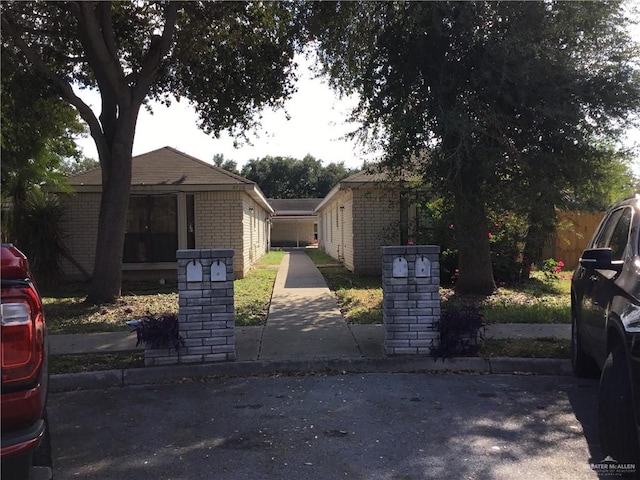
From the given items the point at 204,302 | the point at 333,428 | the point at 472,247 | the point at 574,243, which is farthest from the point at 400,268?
the point at 574,243

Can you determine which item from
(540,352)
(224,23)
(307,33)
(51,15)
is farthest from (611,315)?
(51,15)

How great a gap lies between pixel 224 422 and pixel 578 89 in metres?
7.60

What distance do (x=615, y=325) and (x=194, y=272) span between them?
4433 mm

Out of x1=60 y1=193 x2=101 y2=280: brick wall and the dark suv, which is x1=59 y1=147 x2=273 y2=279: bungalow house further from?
the dark suv

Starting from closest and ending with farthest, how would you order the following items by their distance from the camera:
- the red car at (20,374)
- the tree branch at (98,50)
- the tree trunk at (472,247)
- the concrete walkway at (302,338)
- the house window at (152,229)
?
the red car at (20,374) → the concrete walkway at (302,338) → the tree trunk at (472,247) → the tree branch at (98,50) → the house window at (152,229)

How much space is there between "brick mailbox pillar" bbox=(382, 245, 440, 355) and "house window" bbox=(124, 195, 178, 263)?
32.6 feet

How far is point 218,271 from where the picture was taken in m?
6.56

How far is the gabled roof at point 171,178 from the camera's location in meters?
14.7

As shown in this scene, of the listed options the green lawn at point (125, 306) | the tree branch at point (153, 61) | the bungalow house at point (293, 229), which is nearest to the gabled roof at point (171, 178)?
the green lawn at point (125, 306)

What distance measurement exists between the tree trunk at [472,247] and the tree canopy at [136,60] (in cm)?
476

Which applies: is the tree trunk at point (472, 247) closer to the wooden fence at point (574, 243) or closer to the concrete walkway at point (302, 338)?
the concrete walkway at point (302, 338)

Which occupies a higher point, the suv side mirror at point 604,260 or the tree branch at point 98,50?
the tree branch at point 98,50

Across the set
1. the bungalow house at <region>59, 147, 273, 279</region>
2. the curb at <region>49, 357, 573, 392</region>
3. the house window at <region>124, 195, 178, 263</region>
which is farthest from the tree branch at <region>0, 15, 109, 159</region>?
the curb at <region>49, 357, 573, 392</region>

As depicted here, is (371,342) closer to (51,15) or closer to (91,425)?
(91,425)
